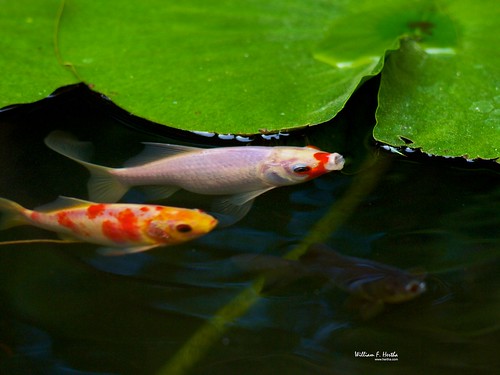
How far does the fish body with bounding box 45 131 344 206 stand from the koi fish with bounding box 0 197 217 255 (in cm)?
16

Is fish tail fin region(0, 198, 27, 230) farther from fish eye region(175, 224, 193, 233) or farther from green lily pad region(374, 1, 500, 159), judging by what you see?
green lily pad region(374, 1, 500, 159)

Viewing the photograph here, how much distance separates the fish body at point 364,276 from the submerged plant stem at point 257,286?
73mm

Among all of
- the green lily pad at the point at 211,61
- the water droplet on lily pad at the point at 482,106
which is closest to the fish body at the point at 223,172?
the green lily pad at the point at 211,61

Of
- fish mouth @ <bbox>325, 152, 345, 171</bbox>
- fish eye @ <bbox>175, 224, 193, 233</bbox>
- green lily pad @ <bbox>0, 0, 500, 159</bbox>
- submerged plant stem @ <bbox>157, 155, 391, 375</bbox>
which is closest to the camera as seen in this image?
submerged plant stem @ <bbox>157, 155, 391, 375</bbox>

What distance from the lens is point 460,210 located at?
205cm

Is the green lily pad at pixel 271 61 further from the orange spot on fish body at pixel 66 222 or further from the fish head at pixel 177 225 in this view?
the orange spot on fish body at pixel 66 222

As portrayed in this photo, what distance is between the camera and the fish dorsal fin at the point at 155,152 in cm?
211

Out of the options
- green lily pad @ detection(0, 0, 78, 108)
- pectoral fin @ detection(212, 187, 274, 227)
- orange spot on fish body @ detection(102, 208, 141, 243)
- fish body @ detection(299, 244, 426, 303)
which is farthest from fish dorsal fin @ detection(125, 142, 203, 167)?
fish body @ detection(299, 244, 426, 303)

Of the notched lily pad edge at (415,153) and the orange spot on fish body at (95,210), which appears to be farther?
the notched lily pad edge at (415,153)

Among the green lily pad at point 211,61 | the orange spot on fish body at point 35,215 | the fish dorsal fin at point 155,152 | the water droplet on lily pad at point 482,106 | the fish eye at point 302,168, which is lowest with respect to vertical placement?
the orange spot on fish body at point 35,215

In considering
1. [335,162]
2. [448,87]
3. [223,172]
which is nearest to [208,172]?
[223,172]

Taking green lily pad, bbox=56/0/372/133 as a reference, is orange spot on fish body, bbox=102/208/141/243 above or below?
below

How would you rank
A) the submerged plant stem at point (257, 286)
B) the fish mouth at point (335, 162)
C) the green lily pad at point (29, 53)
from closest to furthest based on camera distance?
the submerged plant stem at point (257, 286) → the fish mouth at point (335, 162) → the green lily pad at point (29, 53)

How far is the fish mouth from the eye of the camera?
2.00 metres
